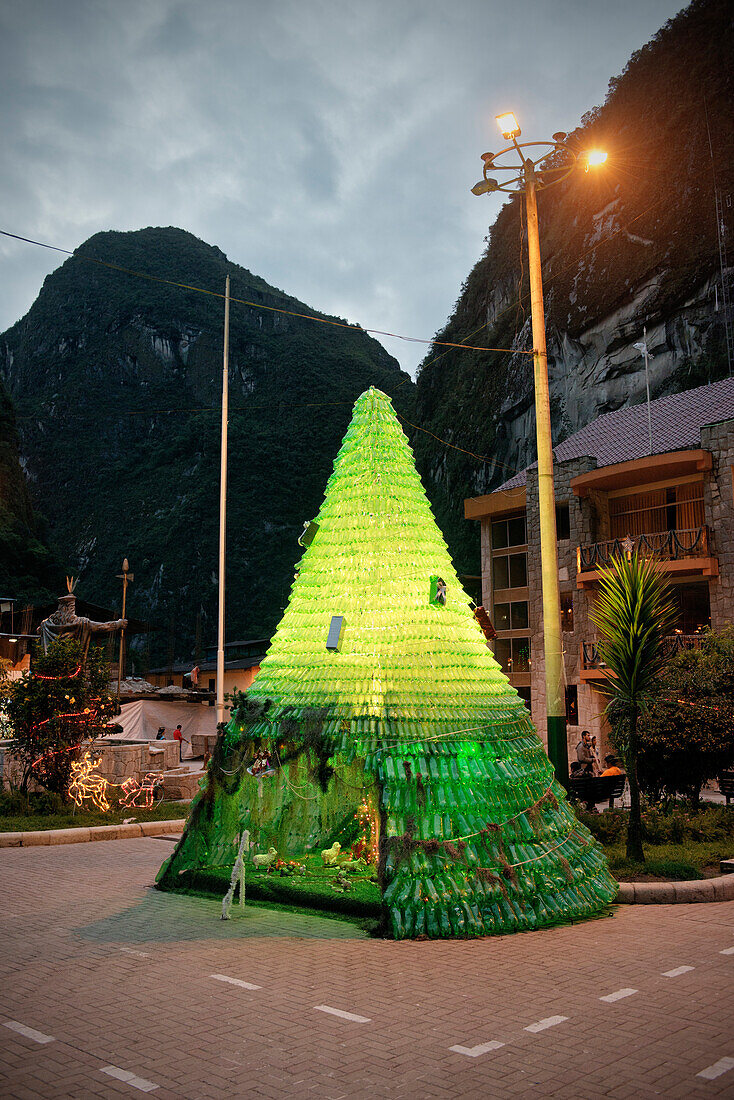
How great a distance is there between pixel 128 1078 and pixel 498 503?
32.3 metres

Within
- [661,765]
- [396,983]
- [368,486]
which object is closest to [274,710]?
[368,486]

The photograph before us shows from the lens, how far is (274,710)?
883 cm

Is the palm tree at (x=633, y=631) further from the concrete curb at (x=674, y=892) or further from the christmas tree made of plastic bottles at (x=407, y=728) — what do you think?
the christmas tree made of plastic bottles at (x=407, y=728)

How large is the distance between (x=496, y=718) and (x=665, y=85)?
49954 mm

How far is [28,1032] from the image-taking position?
507 cm

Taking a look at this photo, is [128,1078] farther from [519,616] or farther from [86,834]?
[519,616]

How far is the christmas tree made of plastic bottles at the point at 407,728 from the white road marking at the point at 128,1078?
10.6 ft

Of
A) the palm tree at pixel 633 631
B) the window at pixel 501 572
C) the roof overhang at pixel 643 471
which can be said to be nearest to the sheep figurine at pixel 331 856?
the palm tree at pixel 633 631

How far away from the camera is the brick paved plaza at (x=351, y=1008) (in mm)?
4387

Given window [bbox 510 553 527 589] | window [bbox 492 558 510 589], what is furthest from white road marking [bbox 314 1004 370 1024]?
window [bbox 492 558 510 589]

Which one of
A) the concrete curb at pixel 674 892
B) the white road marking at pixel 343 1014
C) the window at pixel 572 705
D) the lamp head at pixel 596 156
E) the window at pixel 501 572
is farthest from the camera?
the window at pixel 501 572

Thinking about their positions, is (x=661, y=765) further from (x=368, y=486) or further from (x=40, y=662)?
(x=40, y=662)

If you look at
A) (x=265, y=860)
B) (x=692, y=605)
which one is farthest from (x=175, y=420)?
(x=265, y=860)

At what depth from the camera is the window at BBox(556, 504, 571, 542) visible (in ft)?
105
